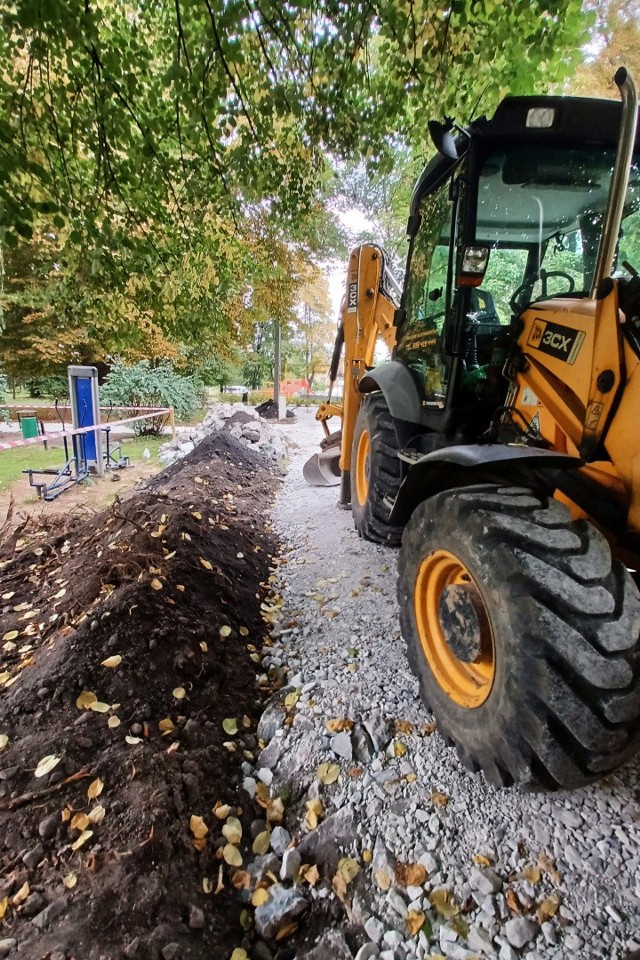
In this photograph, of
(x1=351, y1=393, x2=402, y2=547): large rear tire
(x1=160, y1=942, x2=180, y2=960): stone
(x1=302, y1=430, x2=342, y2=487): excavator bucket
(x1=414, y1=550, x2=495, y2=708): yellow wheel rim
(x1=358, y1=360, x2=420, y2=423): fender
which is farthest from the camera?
(x1=302, y1=430, x2=342, y2=487): excavator bucket

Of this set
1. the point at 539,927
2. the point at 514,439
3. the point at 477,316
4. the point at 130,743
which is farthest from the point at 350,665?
the point at 477,316

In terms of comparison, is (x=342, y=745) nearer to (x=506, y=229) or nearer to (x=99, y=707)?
(x=99, y=707)

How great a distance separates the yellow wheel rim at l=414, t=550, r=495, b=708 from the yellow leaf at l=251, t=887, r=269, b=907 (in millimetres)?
862

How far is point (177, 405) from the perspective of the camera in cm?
1178

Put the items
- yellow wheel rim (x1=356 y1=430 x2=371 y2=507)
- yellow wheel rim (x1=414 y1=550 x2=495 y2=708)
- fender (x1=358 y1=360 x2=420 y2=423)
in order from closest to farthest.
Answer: yellow wheel rim (x1=414 y1=550 x2=495 y2=708), fender (x1=358 y1=360 x2=420 y2=423), yellow wheel rim (x1=356 y1=430 x2=371 y2=507)

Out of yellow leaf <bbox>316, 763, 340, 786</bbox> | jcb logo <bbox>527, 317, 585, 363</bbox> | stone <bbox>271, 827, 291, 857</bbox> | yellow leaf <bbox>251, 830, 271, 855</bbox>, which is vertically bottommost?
yellow leaf <bbox>251, 830, 271, 855</bbox>

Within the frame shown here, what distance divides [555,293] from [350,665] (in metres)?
2.16

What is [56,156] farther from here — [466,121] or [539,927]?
[539,927]

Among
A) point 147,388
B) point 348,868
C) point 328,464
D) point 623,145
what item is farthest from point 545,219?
point 147,388

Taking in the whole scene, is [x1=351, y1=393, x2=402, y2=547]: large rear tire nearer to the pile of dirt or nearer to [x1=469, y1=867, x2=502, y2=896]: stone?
the pile of dirt

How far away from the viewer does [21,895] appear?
4.27 ft

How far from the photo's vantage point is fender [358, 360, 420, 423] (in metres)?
3.16

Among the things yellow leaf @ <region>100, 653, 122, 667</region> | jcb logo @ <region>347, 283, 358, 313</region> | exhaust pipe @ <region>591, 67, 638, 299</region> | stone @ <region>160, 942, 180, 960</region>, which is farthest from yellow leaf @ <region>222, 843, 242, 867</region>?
jcb logo @ <region>347, 283, 358, 313</region>

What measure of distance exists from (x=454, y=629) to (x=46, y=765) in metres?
1.53
